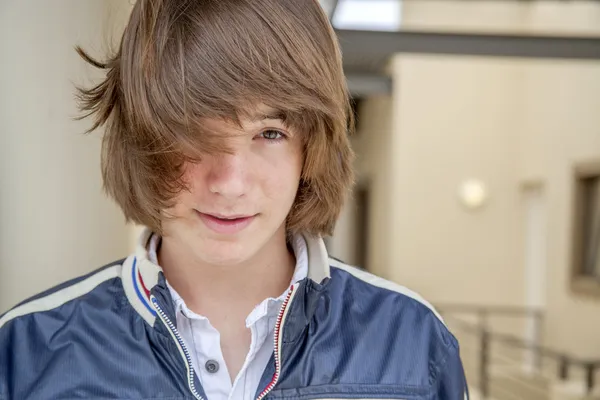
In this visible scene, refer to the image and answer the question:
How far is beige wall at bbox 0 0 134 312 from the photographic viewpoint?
2.38m

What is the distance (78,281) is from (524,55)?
4204 mm

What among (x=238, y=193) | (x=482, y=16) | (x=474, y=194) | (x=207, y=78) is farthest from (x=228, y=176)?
(x=482, y=16)

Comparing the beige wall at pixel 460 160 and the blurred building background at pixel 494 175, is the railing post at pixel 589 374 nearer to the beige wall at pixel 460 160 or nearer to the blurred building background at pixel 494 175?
the blurred building background at pixel 494 175

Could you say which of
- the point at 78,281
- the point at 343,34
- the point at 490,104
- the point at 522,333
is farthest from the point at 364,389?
the point at 490,104

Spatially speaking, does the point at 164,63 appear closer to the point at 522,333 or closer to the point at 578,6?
the point at 578,6

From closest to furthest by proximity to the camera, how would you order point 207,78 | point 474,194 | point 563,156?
point 207,78, point 563,156, point 474,194

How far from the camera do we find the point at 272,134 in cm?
118

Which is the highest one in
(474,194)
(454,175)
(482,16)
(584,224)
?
(482,16)

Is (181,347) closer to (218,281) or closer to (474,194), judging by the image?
(218,281)

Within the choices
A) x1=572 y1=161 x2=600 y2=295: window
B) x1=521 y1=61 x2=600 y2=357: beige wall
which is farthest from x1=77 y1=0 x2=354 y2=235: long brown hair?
x1=572 y1=161 x2=600 y2=295: window

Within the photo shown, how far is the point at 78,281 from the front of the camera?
135 cm

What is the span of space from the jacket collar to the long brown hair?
0.10 meters

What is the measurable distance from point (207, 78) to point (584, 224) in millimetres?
6766

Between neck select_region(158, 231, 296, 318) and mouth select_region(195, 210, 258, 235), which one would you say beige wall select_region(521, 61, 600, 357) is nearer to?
neck select_region(158, 231, 296, 318)
